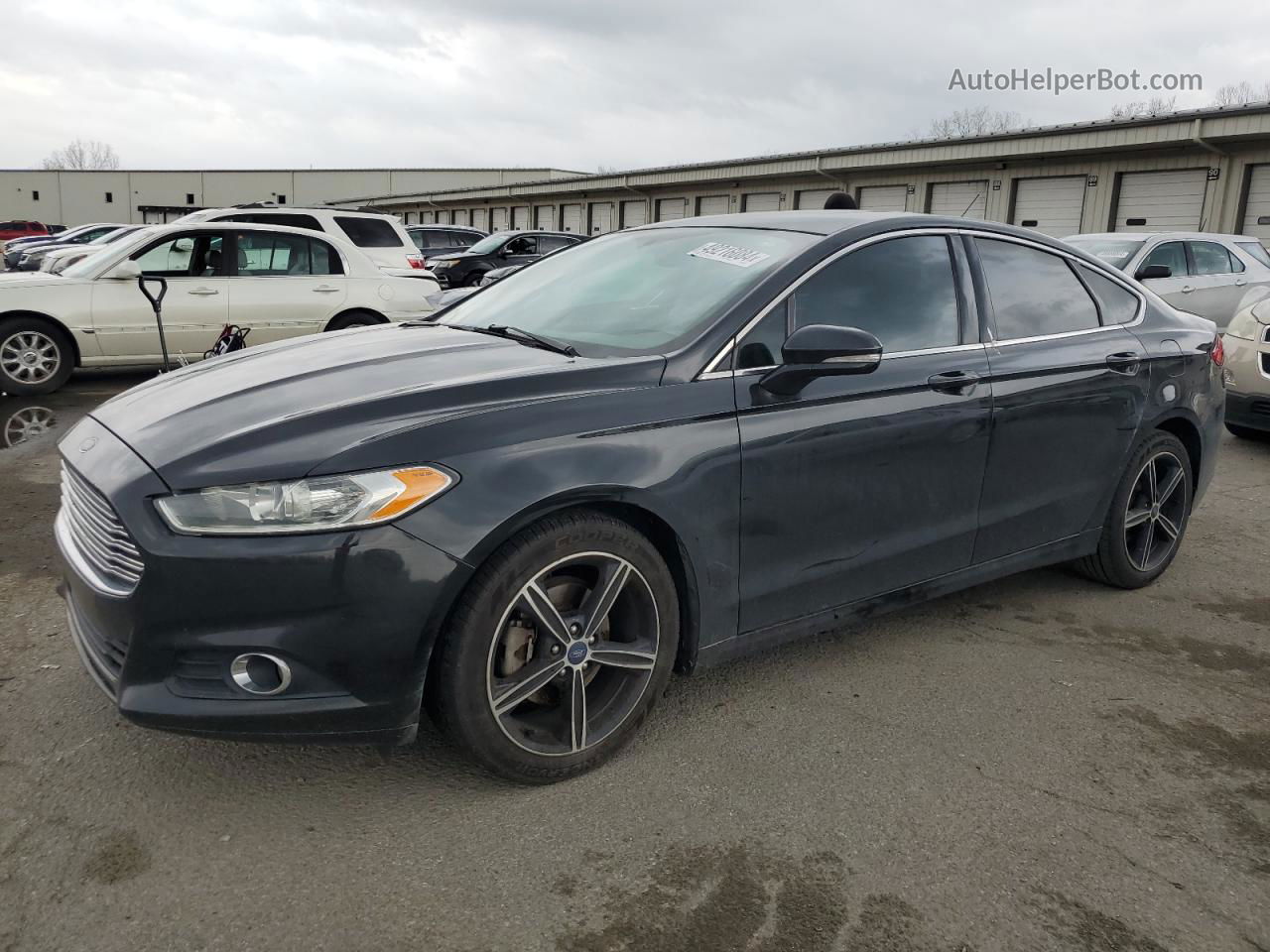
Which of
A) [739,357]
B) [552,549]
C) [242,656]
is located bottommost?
[242,656]

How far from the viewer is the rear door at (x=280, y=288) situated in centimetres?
966

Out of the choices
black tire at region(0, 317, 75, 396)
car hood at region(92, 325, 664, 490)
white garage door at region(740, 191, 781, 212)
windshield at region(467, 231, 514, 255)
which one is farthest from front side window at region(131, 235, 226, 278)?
white garage door at region(740, 191, 781, 212)

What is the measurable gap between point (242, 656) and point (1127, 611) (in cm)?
357

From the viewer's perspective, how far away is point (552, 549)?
2660 mm

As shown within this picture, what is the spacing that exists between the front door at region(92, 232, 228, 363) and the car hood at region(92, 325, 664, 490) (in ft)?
21.7

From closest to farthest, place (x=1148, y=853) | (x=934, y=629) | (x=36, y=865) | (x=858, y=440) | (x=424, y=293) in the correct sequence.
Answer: (x=36, y=865) < (x=1148, y=853) < (x=858, y=440) < (x=934, y=629) < (x=424, y=293)

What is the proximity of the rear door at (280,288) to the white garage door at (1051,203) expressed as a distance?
1659 centimetres

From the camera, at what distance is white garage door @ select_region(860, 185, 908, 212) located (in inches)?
997

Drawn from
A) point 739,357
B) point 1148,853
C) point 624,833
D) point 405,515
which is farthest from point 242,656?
point 1148,853

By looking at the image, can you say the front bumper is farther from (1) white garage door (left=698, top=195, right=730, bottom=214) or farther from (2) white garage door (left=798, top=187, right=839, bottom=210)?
(1) white garage door (left=698, top=195, right=730, bottom=214)

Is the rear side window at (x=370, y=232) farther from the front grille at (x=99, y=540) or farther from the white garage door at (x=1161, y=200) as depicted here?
the white garage door at (x=1161, y=200)

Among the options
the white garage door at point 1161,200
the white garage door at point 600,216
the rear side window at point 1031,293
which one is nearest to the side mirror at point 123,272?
the rear side window at point 1031,293

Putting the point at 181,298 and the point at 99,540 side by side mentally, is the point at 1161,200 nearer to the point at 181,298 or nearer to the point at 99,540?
the point at 181,298

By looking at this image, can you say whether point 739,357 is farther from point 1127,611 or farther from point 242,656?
point 1127,611
